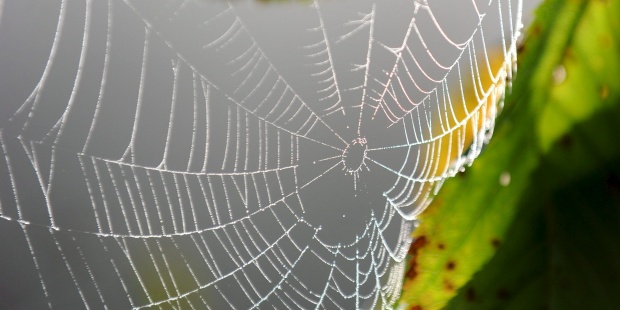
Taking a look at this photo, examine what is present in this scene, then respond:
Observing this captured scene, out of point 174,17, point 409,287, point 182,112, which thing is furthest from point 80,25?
point 409,287

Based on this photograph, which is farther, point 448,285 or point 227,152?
point 227,152

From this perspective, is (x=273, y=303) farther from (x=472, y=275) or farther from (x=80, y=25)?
(x=472, y=275)

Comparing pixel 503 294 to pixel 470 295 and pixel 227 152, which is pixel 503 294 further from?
pixel 227 152

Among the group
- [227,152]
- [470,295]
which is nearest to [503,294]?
[470,295]

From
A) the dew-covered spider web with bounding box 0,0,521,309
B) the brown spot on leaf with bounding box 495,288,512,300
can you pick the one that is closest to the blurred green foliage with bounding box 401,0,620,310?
the brown spot on leaf with bounding box 495,288,512,300

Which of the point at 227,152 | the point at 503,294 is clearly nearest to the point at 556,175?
the point at 503,294

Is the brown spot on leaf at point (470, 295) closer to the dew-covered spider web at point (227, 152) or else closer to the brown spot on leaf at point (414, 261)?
the brown spot on leaf at point (414, 261)

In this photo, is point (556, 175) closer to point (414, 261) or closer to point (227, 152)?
point (414, 261)
